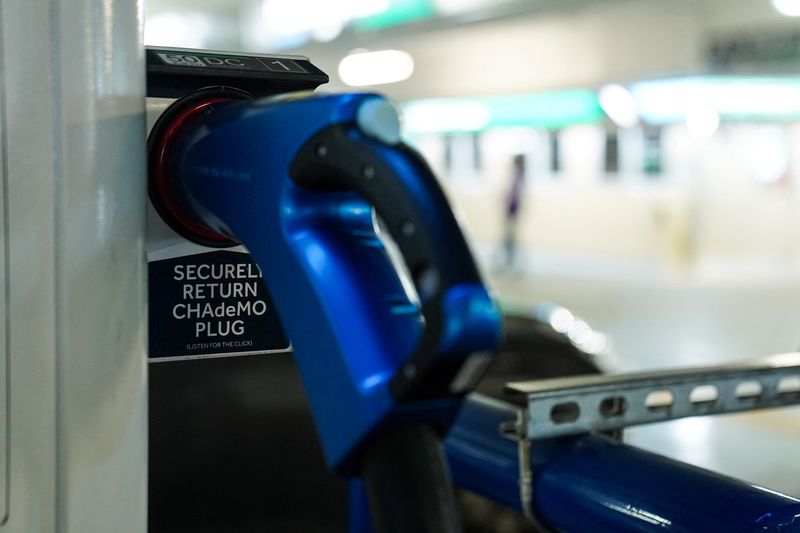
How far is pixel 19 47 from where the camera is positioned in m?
0.75

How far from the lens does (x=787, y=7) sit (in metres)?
9.97

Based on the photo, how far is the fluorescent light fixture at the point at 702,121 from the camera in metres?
12.8

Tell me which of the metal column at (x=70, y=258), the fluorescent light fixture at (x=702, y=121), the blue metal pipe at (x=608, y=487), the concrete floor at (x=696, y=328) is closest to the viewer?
the metal column at (x=70, y=258)

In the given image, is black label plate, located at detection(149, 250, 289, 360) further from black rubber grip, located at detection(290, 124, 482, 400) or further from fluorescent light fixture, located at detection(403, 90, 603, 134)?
fluorescent light fixture, located at detection(403, 90, 603, 134)

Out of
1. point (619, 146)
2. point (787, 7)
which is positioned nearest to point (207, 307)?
point (787, 7)

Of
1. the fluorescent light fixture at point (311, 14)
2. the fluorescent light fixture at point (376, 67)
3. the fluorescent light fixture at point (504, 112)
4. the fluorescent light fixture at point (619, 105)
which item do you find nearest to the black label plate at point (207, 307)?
A: the fluorescent light fixture at point (311, 14)

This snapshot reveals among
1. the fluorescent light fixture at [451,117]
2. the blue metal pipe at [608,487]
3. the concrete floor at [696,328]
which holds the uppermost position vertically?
the fluorescent light fixture at [451,117]

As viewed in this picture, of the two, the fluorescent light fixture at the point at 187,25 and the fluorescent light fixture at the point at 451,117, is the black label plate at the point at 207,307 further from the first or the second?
the fluorescent light fixture at the point at 451,117

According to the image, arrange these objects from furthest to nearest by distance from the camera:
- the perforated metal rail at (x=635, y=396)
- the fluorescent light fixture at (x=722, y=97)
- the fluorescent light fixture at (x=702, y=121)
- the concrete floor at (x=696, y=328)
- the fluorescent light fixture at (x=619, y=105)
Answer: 1. the fluorescent light fixture at (x=702, y=121)
2. the fluorescent light fixture at (x=619, y=105)
3. the fluorescent light fixture at (x=722, y=97)
4. the concrete floor at (x=696, y=328)
5. the perforated metal rail at (x=635, y=396)

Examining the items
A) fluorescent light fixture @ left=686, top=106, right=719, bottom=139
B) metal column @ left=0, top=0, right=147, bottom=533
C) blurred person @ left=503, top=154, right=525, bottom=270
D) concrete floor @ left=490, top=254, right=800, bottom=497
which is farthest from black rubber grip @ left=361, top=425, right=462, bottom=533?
blurred person @ left=503, top=154, right=525, bottom=270

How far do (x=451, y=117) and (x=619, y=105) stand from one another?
3.23 metres

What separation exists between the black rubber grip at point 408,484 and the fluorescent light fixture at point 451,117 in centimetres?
1429

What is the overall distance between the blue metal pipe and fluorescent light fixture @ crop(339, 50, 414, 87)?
10178 mm

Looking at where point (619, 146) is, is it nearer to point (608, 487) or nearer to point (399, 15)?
point (399, 15)
